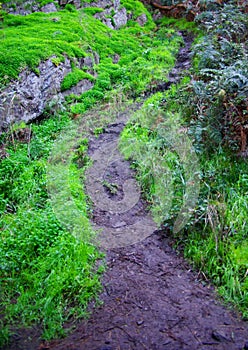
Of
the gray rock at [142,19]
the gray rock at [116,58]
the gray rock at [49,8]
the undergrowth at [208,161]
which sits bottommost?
the undergrowth at [208,161]

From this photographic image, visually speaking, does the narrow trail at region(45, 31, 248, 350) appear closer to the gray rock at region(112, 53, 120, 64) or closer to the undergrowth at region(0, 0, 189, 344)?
the undergrowth at region(0, 0, 189, 344)

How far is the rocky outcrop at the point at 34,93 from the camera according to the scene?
533cm

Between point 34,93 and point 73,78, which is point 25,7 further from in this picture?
point 34,93

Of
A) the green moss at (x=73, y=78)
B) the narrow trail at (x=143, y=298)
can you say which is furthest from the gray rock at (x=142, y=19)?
the narrow trail at (x=143, y=298)

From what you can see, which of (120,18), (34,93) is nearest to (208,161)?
(34,93)

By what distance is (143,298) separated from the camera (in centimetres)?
334

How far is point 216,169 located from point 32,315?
2.68 m

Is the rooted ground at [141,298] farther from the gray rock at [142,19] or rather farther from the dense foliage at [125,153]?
the gray rock at [142,19]

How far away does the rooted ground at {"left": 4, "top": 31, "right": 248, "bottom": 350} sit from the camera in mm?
2902

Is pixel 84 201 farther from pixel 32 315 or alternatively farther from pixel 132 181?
pixel 32 315

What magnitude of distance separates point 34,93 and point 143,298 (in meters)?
3.66

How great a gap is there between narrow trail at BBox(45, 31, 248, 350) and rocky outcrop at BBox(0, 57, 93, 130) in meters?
1.60

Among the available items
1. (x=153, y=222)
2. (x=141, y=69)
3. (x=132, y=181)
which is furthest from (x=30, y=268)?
(x=141, y=69)

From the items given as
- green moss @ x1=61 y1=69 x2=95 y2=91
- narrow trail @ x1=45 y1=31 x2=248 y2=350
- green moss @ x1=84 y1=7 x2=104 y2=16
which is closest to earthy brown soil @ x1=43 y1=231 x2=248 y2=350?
narrow trail @ x1=45 y1=31 x2=248 y2=350
